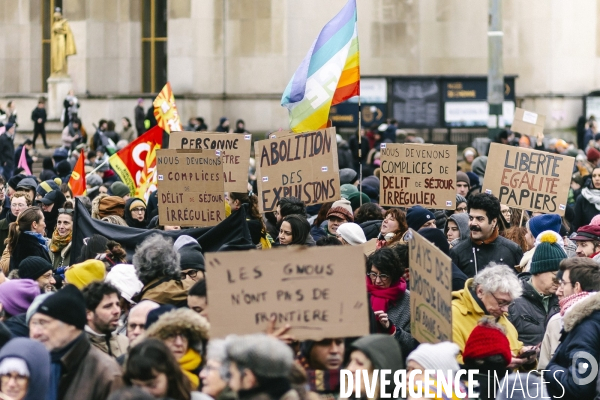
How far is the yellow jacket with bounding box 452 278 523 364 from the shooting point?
7.73m

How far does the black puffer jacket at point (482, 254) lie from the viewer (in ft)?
33.0

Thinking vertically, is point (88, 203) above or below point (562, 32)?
below

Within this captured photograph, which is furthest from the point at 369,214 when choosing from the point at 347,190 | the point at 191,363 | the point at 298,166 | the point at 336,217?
the point at 191,363

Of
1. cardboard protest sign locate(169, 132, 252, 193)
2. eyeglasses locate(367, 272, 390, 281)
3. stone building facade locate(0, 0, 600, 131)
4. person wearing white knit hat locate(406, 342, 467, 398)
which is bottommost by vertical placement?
person wearing white knit hat locate(406, 342, 467, 398)

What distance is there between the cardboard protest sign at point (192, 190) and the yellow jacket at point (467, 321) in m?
4.21

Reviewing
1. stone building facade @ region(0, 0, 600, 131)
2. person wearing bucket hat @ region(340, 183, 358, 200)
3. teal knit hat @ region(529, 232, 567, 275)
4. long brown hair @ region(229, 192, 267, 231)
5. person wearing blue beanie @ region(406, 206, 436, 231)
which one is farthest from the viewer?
stone building facade @ region(0, 0, 600, 131)

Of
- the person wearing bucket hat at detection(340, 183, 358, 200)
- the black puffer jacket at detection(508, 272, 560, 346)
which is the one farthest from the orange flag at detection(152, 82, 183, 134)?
the black puffer jacket at detection(508, 272, 560, 346)

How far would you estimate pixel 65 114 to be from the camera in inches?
1152

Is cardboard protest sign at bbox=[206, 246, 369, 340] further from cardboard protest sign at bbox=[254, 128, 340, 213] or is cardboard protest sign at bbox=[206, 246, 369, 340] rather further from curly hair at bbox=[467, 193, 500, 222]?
cardboard protest sign at bbox=[254, 128, 340, 213]

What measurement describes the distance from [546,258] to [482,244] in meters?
1.32

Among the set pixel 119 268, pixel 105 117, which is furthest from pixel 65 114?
pixel 119 268

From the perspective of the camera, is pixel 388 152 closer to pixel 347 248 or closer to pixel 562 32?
pixel 347 248

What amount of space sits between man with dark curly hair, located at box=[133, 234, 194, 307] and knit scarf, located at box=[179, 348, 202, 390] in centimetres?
161

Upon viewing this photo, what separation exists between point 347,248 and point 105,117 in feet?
82.9
